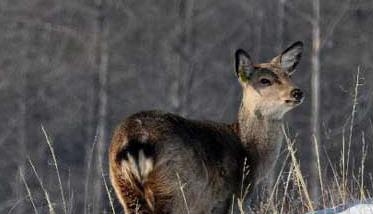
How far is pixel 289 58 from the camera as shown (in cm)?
1022

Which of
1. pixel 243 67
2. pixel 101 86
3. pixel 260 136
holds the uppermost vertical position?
pixel 243 67

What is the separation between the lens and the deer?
734 cm

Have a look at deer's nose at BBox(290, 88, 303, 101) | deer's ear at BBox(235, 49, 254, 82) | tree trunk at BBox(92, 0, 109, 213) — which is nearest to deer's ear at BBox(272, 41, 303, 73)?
deer's ear at BBox(235, 49, 254, 82)

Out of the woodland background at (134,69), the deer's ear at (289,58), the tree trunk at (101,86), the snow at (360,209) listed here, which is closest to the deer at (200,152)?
the deer's ear at (289,58)

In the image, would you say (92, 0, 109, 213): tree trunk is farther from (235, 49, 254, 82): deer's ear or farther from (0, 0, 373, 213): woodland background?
(235, 49, 254, 82): deer's ear

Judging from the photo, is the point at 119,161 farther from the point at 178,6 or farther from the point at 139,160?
the point at 178,6

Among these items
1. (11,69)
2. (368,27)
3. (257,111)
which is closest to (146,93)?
(11,69)

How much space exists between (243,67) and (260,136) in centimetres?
73

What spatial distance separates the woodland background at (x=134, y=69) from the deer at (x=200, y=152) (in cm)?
1364

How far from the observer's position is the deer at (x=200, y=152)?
734 cm

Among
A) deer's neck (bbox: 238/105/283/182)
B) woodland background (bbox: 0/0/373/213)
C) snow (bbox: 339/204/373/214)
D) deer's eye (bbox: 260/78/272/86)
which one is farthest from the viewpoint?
woodland background (bbox: 0/0/373/213)

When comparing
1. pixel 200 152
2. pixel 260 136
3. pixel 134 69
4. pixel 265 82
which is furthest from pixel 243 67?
pixel 134 69

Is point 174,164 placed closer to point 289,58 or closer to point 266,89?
point 266,89

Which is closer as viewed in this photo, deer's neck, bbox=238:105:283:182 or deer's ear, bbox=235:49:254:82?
deer's neck, bbox=238:105:283:182
